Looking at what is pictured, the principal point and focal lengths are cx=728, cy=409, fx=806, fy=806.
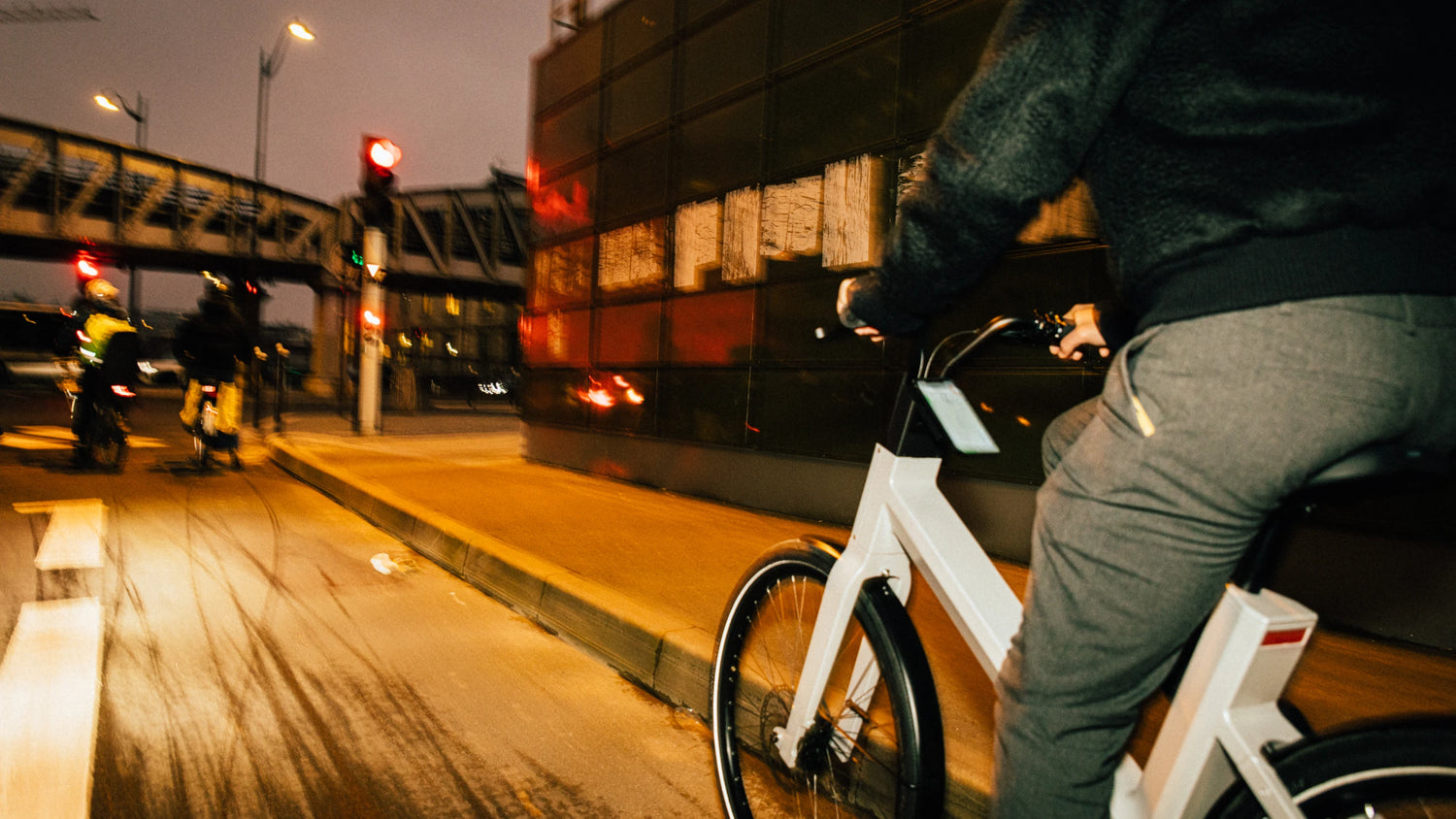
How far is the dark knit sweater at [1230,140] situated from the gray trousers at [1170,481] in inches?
2.1

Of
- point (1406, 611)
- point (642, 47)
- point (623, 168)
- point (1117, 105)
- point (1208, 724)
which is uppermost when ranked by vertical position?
point (642, 47)

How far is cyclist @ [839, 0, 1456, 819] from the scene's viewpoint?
971 millimetres

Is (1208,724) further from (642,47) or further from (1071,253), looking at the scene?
(642,47)

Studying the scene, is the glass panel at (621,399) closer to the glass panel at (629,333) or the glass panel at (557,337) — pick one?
the glass panel at (629,333)

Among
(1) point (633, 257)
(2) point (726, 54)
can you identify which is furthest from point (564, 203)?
(2) point (726, 54)

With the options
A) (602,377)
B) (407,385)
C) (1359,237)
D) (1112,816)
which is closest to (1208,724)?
(1112,816)

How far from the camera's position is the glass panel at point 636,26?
8.52 metres

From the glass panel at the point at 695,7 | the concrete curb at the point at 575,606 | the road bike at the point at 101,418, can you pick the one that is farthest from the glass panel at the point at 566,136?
the road bike at the point at 101,418

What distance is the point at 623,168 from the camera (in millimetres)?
9188

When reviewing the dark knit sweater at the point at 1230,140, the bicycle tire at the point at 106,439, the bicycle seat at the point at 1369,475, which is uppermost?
the dark knit sweater at the point at 1230,140

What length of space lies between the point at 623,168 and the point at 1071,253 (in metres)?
5.67

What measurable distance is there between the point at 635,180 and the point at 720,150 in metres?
1.58

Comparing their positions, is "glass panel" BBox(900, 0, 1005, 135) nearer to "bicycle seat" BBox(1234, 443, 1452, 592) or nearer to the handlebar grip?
the handlebar grip

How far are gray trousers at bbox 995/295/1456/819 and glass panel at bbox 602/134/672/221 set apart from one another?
7.75 metres
